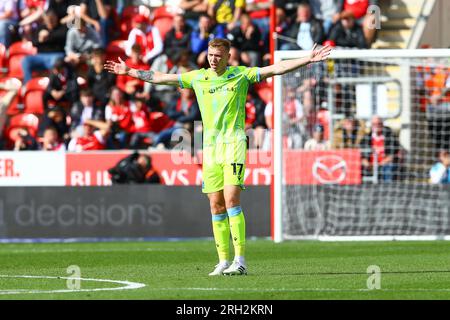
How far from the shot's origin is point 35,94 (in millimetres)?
23469

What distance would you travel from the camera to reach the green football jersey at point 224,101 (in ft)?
37.0

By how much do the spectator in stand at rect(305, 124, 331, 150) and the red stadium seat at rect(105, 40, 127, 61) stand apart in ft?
17.1

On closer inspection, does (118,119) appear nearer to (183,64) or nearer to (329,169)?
(183,64)

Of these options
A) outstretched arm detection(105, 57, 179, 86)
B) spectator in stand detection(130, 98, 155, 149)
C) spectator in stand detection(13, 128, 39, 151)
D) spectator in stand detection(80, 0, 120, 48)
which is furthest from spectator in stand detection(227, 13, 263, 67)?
outstretched arm detection(105, 57, 179, 86)

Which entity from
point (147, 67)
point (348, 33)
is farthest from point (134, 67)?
point (348, 33)

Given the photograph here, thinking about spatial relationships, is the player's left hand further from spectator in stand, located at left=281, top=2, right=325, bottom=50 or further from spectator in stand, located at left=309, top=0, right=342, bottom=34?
spectator in stand, located at left=309, top=0, right=342, bottom=34

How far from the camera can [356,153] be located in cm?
1961

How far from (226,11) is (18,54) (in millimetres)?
4404

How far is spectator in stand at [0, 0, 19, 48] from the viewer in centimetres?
2439

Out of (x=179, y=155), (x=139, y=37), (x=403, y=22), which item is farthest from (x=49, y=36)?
(x=403, y=22)

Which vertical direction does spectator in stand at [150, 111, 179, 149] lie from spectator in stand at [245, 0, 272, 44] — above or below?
below

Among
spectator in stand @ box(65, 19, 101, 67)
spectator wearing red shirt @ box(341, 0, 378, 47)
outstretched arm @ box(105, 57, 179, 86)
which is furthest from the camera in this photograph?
spectator in stand @ box(65, 19, 101, 67)

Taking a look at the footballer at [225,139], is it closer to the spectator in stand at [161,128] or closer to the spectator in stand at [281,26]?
the spectator in stand at [161,128]
